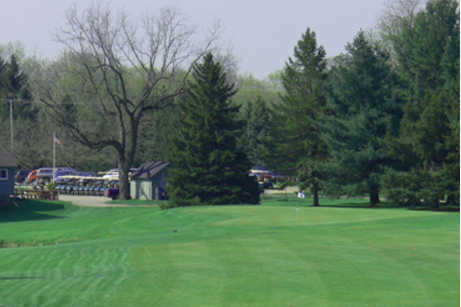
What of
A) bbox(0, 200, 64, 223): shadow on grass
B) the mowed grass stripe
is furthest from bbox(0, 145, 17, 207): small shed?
the mowed grass stripe

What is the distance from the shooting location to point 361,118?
→ 1816 inches

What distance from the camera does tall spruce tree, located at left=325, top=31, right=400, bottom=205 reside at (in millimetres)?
46250

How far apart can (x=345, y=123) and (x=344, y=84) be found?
323cm

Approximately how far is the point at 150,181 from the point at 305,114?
52.8 ft

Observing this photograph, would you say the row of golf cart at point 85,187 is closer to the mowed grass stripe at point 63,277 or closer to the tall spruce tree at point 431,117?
the tall spruce tree at point 431,117

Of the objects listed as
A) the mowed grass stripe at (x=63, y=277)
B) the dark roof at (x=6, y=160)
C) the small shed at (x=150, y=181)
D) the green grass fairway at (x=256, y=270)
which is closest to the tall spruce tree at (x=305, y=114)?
the small shed at (x=150, y=181)

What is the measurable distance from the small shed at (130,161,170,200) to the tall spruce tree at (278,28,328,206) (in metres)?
11.4

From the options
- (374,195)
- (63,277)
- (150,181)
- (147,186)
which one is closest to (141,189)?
(147,186)

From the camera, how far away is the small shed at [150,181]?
5753 cm

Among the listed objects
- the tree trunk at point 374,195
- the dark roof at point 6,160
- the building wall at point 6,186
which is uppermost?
the dark roof at point 6,160

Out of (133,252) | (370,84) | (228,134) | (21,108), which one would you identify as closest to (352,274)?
(133,252)

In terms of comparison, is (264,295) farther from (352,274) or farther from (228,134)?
(228,134)

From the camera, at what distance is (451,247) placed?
1636 cm

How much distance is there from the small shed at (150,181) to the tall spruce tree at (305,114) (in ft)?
37.3
